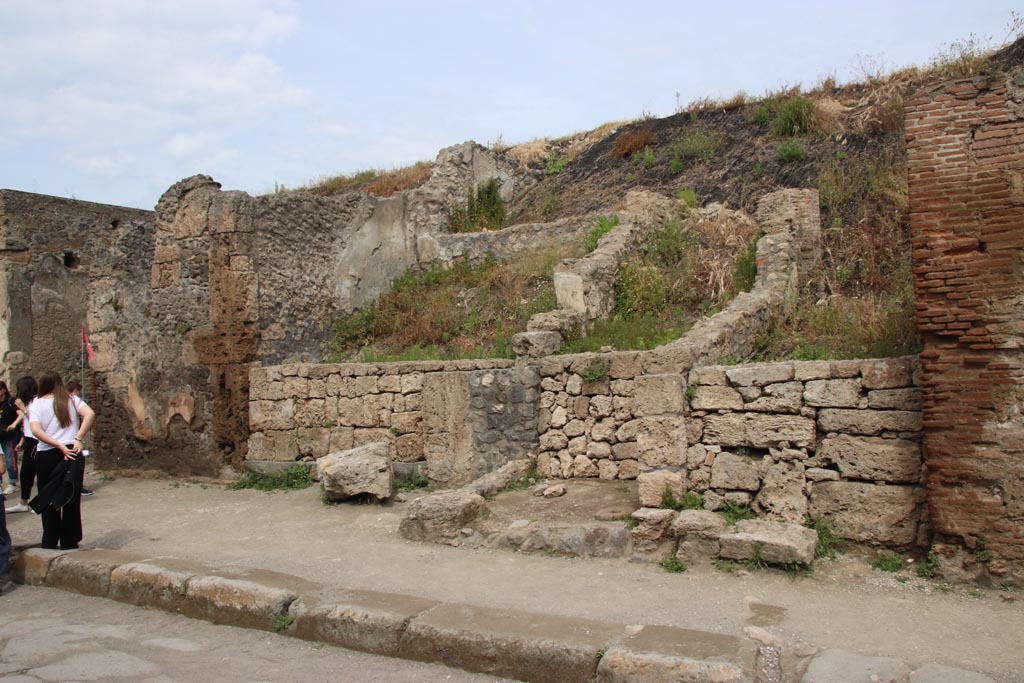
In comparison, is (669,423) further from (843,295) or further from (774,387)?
(843,295)

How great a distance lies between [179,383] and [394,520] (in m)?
4.64

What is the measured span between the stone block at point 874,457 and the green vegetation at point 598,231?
6027mm

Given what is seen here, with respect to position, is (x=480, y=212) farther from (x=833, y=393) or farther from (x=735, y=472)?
(x=833, y=393)

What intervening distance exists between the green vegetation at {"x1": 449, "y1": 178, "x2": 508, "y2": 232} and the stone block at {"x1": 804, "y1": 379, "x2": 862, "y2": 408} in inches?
345

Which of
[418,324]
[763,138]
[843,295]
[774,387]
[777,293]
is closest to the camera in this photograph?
[774,387]

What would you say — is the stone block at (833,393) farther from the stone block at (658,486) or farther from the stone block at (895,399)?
the stone block at (658,486)

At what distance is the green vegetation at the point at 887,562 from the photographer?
5598 millimetres

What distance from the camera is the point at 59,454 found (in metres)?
7.01

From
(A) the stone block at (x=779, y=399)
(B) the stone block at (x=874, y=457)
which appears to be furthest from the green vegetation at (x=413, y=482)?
(B) the stone block at (x=874, y=457)

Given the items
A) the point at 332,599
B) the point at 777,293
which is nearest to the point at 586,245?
the point at 777,293

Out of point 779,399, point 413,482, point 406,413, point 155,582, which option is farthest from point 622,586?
point 406,413

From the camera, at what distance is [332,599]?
5.39 m

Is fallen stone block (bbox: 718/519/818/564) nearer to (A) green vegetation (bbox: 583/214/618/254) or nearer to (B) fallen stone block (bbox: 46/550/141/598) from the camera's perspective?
(B) fallen stone block (bbox: 46/550/141/598)

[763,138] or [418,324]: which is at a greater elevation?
[763,138]
